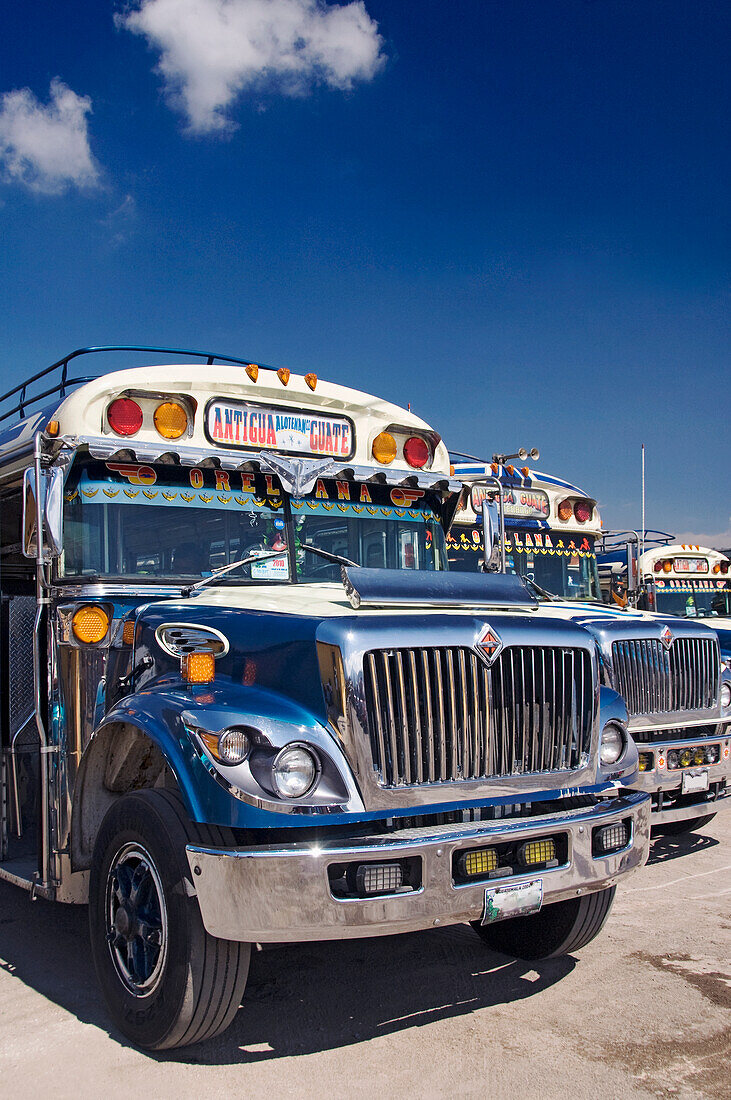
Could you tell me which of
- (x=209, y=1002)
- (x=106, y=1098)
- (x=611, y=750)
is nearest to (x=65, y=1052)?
(x=106, y=1098)

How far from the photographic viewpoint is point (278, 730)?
130 inches

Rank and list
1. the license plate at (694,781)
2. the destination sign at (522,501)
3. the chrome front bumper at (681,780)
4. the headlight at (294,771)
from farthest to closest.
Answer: the destination sign at (522,501)
the license plate at (694,781)
the chrome front bumper at (681,780)
the headlight at (294,771)

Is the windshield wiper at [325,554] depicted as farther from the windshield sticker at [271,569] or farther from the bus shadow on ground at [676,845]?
the bus shadow on ground at [676,845]

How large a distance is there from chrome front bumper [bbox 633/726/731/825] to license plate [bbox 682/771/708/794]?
19 mm

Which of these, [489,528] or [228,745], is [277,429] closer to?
[489,528]

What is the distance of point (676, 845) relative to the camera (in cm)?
708

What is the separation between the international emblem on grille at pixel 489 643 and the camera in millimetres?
3615

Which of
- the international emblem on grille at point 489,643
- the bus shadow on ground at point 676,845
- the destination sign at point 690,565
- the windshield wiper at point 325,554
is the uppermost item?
the destination sign at point 690,565

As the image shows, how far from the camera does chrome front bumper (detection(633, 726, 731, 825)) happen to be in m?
5.92

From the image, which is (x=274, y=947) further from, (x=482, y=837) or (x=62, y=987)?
(x=482, y=837)

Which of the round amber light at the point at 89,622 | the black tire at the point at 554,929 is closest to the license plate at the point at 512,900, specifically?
→ the black tire at the point at 554,929

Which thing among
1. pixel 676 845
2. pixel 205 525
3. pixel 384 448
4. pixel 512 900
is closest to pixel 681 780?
pixel 676 845

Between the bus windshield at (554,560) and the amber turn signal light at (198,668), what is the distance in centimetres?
566

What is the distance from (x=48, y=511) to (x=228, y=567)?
848 mm
